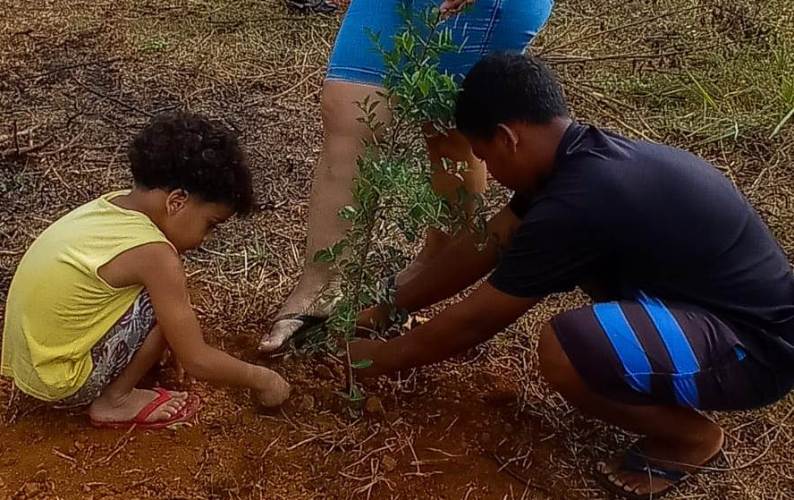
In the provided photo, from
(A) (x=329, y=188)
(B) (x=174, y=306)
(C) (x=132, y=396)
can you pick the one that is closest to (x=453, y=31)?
(A) (x=329, y=188)

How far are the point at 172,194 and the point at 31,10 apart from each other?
3216 mm

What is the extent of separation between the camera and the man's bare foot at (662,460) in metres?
2.26

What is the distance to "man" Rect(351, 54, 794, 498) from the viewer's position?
203 centimetres

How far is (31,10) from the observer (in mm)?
4812

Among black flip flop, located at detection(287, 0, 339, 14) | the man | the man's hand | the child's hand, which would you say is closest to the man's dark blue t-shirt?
the man

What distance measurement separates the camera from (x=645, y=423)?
221cm

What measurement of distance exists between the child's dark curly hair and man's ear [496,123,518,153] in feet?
1.90

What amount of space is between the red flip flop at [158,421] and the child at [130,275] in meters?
0.10

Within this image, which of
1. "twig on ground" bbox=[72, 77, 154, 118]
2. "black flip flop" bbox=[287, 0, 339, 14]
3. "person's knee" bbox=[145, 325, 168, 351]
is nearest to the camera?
"person's knee" bbox=[145, 325, 168, 351]

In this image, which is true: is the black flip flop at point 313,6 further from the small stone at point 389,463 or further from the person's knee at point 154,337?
the small stone at point 389,463

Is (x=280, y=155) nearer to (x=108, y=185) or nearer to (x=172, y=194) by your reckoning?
(x=108, y=185)

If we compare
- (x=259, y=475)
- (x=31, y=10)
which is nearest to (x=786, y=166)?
(x=259, y=475)

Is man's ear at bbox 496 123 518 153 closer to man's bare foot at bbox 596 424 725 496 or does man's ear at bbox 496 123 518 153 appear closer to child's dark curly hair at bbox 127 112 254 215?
child's dark curly hair at bbox 127 112 254 215

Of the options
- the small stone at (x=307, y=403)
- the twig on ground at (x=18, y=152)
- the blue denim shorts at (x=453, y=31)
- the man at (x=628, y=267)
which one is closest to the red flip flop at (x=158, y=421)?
the small stone at (x=307, y=403)
